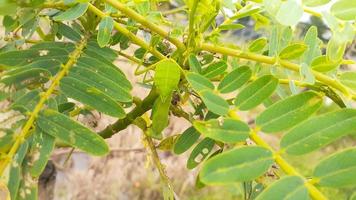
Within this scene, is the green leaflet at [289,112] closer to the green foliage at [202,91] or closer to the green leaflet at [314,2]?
the green foliage at [202,91]

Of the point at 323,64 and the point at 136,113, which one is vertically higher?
the point at 323,64

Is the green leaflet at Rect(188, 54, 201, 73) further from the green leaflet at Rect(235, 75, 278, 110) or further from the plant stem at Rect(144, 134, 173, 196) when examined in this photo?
the plant stem at Rect(144, 134, 173, 196)

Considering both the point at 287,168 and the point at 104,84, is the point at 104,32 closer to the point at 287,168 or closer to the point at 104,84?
the point at 104,84

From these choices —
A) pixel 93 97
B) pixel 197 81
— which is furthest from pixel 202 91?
pixel 93 97

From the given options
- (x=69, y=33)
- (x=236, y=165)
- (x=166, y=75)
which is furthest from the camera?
(x=69, y=33)

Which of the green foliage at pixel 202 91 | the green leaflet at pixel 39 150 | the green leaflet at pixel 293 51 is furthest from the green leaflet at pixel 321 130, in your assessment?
the green leaflet at pixel 39 150
